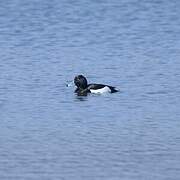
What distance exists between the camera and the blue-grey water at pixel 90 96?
21.0 m

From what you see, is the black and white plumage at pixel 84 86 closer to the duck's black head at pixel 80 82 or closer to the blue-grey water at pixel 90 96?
the duck's black head at pixel 80 82

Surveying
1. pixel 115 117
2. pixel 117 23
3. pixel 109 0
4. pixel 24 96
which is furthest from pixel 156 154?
pixel 109 0

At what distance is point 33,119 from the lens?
2519 cm

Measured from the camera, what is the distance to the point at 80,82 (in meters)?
30.3

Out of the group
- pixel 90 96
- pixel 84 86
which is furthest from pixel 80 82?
pixel 90 96

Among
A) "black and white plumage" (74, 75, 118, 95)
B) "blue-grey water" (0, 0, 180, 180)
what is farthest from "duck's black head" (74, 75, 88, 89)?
"blue-grey water" (0, 0, 180, 180)

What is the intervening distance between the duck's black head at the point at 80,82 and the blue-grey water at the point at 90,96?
0.33 meters

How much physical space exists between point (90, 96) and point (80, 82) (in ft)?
2.20

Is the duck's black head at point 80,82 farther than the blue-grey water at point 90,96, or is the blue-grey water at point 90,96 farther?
the duck's black head at point 80,82

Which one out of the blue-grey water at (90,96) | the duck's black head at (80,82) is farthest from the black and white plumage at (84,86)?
the blue-grey water at (90,96)

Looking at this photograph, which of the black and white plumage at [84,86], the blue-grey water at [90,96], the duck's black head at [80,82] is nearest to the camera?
the blue-grey water at [90,96]

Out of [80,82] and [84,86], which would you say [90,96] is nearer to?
[80,82]

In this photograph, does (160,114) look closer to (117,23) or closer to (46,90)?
(46,90)

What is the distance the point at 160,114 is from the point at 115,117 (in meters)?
1.11
